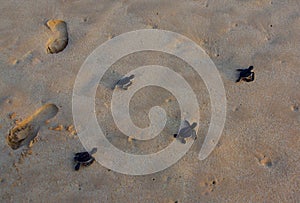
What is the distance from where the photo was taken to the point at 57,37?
3727 millimetres

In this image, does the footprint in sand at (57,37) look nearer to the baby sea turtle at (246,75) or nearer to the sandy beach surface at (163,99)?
the sandy beach surface at (163,99)

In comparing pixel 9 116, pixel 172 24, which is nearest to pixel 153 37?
pixel 172 24

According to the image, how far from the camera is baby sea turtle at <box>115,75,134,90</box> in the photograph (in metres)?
3.49

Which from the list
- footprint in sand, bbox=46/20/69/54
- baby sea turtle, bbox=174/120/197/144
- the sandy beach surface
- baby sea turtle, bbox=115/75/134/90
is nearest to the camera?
the sandy beach surface

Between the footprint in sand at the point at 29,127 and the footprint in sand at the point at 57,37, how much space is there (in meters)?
0.62

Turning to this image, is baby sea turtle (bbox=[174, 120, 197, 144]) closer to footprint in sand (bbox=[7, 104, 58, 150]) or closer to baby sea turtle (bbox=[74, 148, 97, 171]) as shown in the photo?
baby sea turtle (bbox=[74, 148, 97, 171])

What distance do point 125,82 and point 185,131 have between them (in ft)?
2.41

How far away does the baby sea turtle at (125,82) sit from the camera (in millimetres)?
3494

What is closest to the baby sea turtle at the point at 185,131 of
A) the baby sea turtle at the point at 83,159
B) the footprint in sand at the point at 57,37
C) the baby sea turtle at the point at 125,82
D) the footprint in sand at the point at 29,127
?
the baby sea turtle at the point at 125,82

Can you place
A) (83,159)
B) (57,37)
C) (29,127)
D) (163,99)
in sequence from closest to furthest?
(83,159), (29,127), (163,99), (57,37)

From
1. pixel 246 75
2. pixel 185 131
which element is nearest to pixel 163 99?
pixel 185 131

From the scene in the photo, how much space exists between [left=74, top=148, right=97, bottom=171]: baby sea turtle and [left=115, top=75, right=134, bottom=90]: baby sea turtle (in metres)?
0.66

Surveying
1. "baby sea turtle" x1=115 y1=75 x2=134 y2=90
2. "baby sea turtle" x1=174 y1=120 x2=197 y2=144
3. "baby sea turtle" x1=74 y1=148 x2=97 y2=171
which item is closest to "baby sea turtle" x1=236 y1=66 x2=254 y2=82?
"baby sea turtle" x1=174 y1=120 x2=197 y2=144

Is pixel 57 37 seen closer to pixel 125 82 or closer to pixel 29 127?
pixel 125 82
